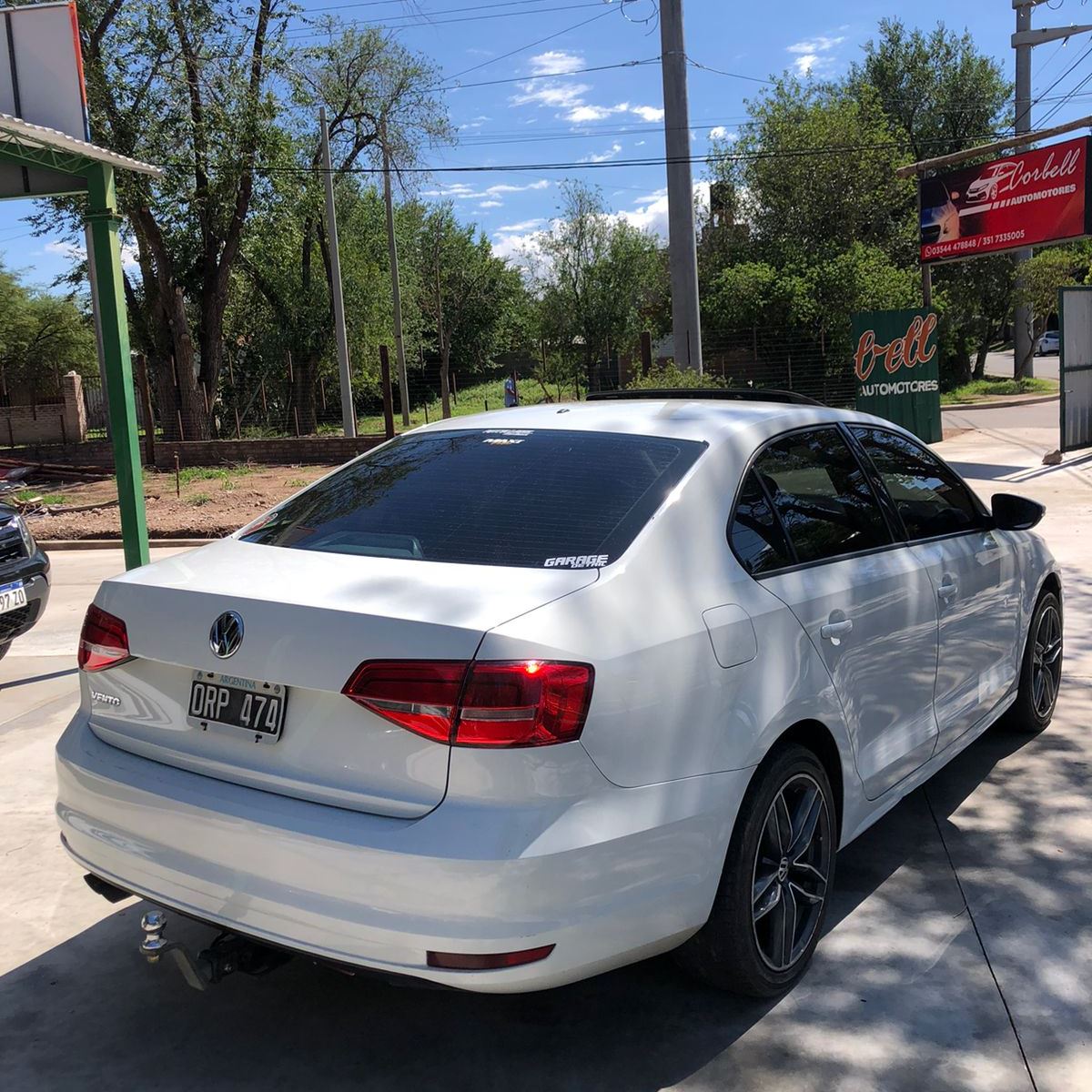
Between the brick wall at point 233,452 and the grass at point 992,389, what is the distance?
785 inches

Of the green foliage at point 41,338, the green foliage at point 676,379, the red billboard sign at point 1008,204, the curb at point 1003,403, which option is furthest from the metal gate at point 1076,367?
the green foliage at point 41,338

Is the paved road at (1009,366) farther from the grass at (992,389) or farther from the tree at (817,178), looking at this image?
the tree at (817,178)

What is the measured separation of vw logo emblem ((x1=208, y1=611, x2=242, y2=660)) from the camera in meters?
2.63

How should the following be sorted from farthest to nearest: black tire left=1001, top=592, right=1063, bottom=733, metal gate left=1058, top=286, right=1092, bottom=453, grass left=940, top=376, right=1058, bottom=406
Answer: grass left=940, top=376, right=1058, bottom=406 < metal gate left=1058, top=286, right=1092, bottom=453 < black tire left=1001, top=592, right=1063, bottom=733

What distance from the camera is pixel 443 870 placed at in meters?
2.30

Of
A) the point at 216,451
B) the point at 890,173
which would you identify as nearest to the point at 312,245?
the point at 216,451

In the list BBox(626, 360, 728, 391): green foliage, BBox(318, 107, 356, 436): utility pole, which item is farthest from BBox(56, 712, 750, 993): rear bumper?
BBox(318, 107, 356, 436): utility pole

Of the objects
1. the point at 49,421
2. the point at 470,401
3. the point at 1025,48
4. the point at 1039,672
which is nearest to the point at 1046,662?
the point at 1039,672

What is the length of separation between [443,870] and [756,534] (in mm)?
1390

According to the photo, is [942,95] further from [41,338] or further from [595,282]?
[41,338]

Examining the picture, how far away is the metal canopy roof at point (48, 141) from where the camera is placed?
A: 22.5 ft

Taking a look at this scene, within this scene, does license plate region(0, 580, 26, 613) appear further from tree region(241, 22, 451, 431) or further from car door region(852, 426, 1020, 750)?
tree region(241, 22, 451, 431)

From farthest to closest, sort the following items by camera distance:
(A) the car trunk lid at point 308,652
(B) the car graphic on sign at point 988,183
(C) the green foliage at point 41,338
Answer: (C) the green foliage at point 41,338, (B) the car graphic on sign at point 988,183, (A) the car trunk lid at point 308,652

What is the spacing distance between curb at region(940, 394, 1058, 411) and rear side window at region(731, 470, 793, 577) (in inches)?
1150
